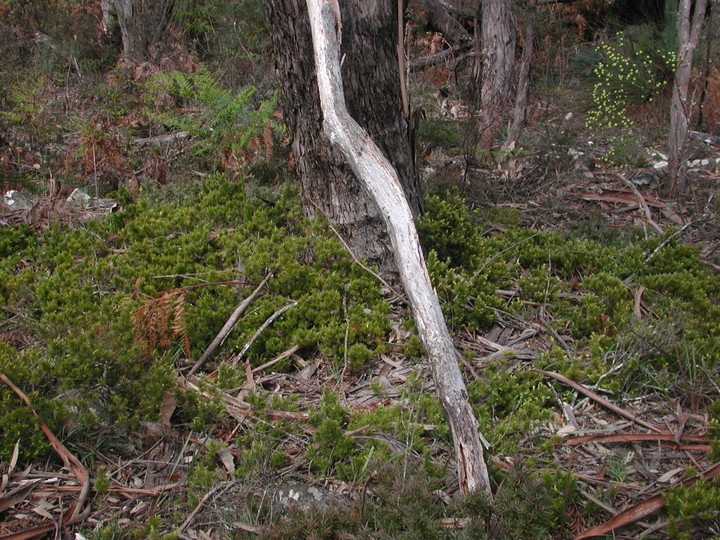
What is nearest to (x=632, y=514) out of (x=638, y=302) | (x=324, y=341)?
(x=638, y=302)

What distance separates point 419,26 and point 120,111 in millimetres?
4925

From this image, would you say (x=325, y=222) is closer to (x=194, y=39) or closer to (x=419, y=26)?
(x=419, y=26)

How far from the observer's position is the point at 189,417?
3188mm

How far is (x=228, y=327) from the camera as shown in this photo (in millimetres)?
3807

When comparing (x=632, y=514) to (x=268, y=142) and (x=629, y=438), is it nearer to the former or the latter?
(x=629, y=438)

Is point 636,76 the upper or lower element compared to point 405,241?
upper

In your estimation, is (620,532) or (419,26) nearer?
(620,532)

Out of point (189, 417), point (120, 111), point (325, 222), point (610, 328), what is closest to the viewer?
point (189, 417)

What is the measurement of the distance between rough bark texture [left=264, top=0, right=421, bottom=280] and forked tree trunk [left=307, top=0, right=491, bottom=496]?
0.24m

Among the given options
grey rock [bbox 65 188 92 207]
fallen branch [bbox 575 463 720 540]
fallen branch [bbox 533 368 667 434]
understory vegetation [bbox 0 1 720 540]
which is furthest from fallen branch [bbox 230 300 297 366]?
grey rock [bbox 65 188 92 207]

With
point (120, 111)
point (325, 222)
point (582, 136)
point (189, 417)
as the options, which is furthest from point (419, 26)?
point (189, 417)

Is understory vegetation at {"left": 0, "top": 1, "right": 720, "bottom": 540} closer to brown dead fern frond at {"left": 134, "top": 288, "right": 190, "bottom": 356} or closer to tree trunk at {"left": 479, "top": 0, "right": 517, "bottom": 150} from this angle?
brown dead fern frond at {"left": 134, "top": 288, "right": 190, "bottom": 356}

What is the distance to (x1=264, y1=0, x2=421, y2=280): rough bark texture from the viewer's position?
4.19m

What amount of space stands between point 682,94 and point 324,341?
4150 mm
